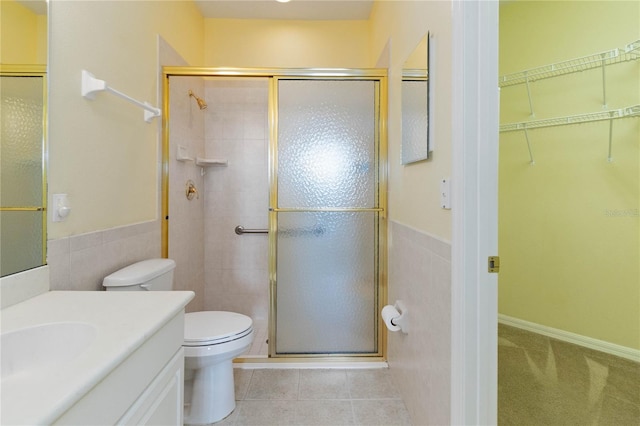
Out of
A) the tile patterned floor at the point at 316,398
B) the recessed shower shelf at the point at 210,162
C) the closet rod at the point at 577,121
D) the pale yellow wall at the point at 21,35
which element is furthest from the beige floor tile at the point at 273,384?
the closet rod at the point at 577,121

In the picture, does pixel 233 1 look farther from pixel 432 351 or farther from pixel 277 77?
pixel 432 351

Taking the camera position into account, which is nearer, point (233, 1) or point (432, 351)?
point (432, 351)

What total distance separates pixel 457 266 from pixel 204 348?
4.11 ft

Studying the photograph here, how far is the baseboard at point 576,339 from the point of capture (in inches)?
82.9

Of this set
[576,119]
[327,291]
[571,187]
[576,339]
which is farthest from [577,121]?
[327,291]

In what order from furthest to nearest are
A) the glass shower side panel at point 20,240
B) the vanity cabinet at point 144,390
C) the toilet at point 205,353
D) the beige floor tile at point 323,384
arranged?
1. the beige floor tile at point 323,384
2. the toilet at point 205,353
3. the glass shower side panel at point 20,240
4. the vanity cabinet at point 144,390

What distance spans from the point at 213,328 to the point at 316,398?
2.38 ft

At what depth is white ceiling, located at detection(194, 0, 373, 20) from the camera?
260 cm

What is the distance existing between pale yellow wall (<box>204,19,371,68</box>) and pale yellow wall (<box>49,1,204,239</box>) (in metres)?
0.81

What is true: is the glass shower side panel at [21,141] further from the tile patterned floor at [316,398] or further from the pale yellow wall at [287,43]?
the pale yellow wall at [287,43]

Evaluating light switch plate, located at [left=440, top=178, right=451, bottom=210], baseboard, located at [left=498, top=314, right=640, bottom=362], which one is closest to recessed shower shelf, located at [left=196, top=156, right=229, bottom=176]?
light switch plate, located at [left=440, top=178, right=451, bottom=210]

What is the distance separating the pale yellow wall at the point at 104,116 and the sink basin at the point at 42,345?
1.68 ft

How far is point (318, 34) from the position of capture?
113 inches

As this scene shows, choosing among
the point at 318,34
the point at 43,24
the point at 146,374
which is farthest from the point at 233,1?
the point at 146,374
